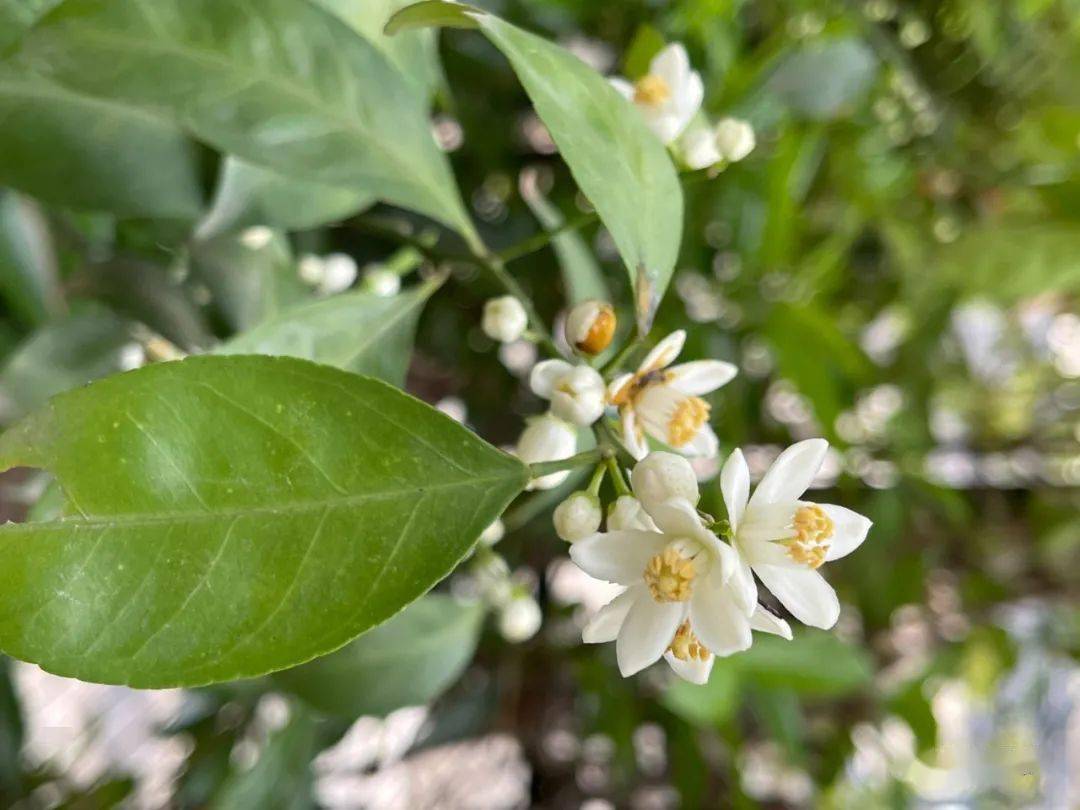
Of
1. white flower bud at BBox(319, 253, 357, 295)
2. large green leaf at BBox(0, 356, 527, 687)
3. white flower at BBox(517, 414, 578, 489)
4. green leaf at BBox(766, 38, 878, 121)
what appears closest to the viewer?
large green leaf at BBox(0, 356, 527, 687)

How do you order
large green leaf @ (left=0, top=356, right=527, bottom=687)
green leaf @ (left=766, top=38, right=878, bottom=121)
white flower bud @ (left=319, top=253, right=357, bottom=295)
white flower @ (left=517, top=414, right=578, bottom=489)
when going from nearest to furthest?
large green leaf @ (left=0, top=356, right=527, bottom=687), white flower @ (left=517, top=414, right=578, bottom=489), white flower bud @ (left=319, top=253, right=357, bottom=295), green leaf @ (left=766, top=38, right=878, bottom=121)

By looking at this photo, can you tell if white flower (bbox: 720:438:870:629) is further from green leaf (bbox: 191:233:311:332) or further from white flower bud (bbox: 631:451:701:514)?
green leaf (bbox: 191:233:311:332)

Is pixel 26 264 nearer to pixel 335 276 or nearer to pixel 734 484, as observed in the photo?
pixel 335 276

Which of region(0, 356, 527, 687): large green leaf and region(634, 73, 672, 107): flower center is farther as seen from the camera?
region(634, 73, 672, 107): flower center

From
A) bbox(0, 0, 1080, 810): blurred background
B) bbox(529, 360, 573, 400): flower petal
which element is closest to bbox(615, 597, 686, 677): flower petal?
bbox(529, 360, 573, 400): flower petal

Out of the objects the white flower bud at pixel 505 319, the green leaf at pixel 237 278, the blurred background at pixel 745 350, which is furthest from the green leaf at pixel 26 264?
the white flower bud at pixel 505 319

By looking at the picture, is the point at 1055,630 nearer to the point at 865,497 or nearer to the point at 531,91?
the point at 865,497

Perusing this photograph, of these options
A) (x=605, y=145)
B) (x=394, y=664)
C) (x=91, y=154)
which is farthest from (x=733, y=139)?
(x=394, y=664)
